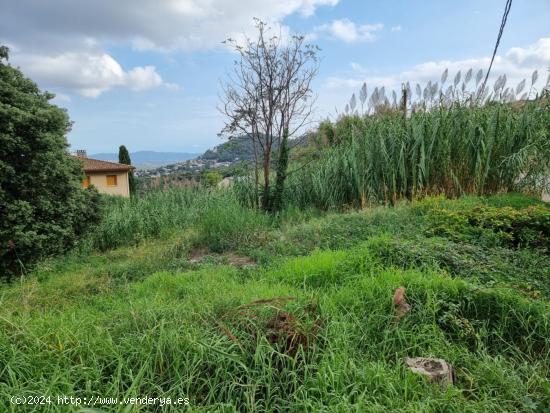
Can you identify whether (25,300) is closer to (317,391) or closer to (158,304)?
(158,304)

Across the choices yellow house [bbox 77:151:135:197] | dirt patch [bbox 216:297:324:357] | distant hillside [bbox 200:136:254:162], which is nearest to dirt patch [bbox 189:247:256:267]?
dirt patch [bbox 216:297:324:357]

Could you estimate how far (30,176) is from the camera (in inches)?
188

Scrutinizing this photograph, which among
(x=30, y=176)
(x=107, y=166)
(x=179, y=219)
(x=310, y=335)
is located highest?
(x=107, y=166)

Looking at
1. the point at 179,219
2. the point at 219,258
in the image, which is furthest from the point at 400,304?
the point at 179,219

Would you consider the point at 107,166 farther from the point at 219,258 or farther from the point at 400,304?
the point at 400,304

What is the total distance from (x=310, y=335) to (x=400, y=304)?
0.80 meters

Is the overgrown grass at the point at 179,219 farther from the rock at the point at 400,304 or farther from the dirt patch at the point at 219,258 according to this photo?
the rock at the point at 400,304

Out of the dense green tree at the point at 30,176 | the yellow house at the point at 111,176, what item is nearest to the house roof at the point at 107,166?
the yellow house at the point at 111,176

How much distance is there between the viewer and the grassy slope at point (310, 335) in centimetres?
180

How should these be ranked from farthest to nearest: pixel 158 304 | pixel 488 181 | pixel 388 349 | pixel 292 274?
1. pixel 488 181
2. pixel 292 274
3. pixel 158 304
4. pixel 388 349

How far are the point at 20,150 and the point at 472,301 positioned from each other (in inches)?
213

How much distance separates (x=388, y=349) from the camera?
2.26 m

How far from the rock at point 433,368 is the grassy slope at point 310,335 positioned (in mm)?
58

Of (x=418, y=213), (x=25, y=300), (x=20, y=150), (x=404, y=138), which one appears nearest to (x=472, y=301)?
(x=418, y=213)
